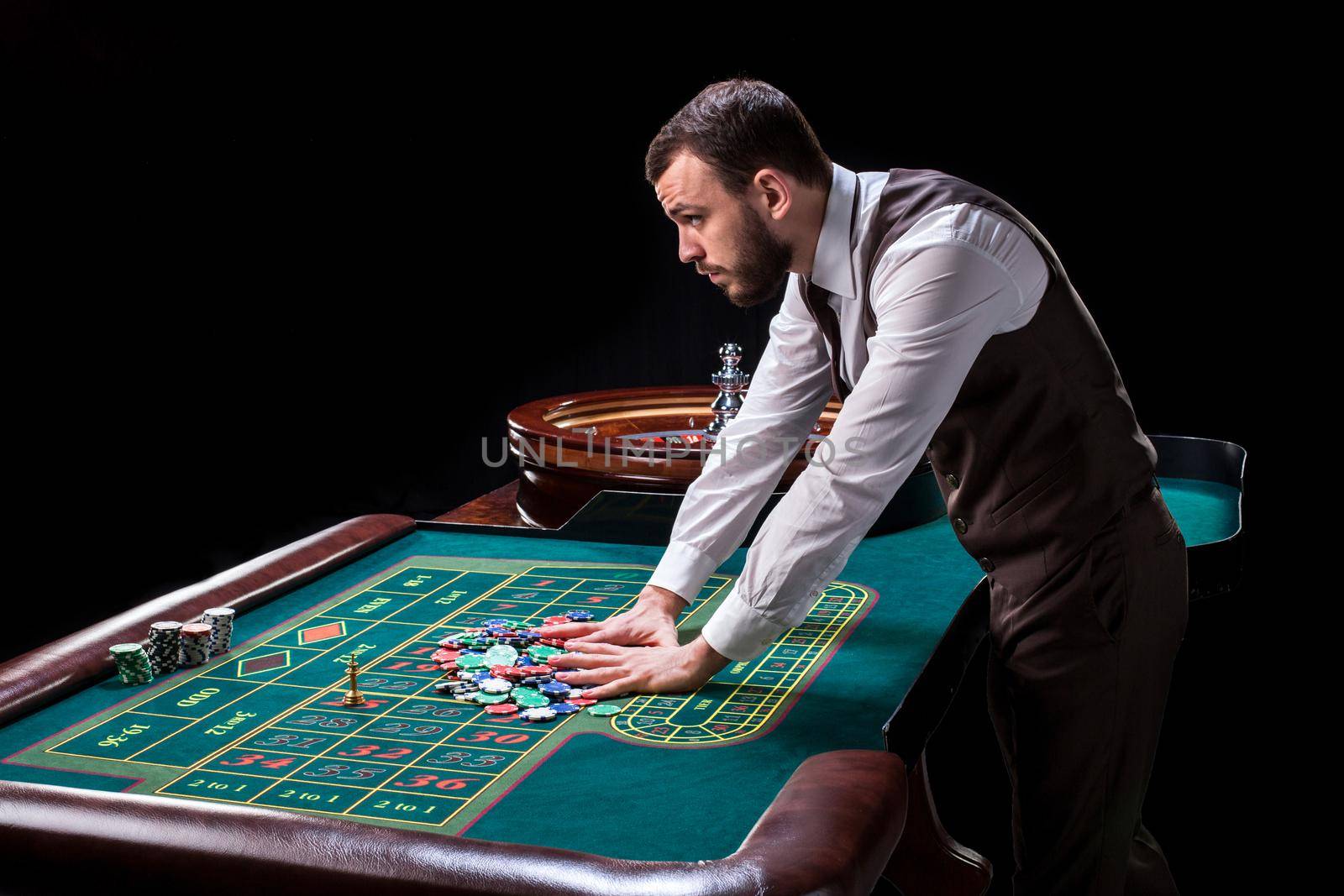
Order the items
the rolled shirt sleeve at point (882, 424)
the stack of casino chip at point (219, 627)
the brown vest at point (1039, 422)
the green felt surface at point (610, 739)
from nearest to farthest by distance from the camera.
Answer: the green felt surface at point (610, 739), the rolled shirt sleeve at point (882, 424), the brown vest at point (1039, 422), the stack of casino chip at point (219, 627)

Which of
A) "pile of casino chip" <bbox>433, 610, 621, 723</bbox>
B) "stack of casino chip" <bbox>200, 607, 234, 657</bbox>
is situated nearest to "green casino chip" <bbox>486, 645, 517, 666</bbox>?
"pile of casino chip" <bbox>433, 610, 621, 723</bbox>

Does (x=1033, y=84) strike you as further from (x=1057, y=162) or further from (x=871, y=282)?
(x=871, y=282)

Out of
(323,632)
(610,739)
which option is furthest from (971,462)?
(323,632)

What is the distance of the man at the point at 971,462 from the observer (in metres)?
1.96

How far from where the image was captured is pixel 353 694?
6.43 feet

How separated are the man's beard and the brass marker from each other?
84 cm

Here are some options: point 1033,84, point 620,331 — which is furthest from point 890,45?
point 620,331

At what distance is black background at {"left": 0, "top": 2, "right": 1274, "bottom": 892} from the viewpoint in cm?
452

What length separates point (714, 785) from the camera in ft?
5.43

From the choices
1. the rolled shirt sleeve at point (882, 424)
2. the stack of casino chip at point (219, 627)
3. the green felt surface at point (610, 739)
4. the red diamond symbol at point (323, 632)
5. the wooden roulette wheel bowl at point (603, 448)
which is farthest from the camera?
the wooden roulette wheel bowl at point (603, 448)

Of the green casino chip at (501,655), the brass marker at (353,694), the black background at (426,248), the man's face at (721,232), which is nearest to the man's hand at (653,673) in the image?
the green casino chip at (501,655)

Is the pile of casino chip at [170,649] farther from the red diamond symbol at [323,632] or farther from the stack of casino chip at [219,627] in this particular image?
the red diamond symbol at [323,632]

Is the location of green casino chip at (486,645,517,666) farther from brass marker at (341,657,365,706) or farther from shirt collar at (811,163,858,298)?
shirt collar at (811,163,858,298)

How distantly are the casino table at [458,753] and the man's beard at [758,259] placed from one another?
0.62m
